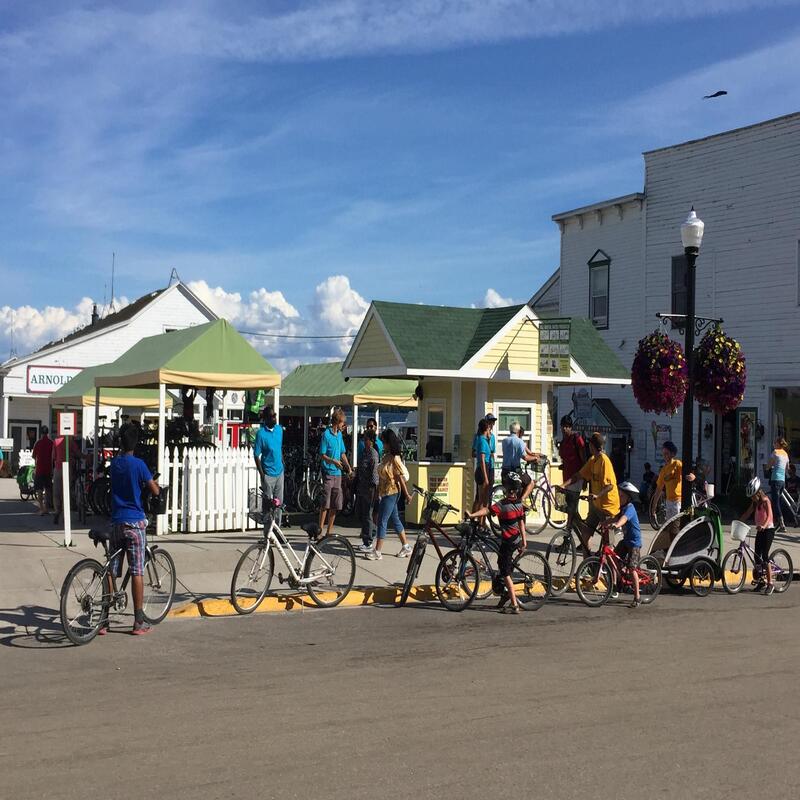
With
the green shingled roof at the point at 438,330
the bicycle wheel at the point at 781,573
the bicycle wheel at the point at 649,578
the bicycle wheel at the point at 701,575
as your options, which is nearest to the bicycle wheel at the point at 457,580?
the bicycle wheel at the point at 649,578

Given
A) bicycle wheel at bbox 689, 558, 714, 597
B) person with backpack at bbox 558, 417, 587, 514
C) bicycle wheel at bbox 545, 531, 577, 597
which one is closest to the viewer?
bicycle wheel at bbox 545, 531, 577, 597

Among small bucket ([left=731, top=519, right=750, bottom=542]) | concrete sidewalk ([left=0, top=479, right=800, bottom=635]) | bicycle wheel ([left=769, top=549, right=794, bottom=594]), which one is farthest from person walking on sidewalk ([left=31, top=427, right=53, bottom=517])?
bicycle wheel ([left=769, top=549, right=794, bottom=594])

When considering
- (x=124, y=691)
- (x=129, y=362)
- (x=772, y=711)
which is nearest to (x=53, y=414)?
(x=129, y=362)

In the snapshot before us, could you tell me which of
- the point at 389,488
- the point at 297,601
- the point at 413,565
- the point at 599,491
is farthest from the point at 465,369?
the point at 297,601

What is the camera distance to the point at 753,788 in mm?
5387

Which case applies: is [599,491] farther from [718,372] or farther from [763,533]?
[718,372]

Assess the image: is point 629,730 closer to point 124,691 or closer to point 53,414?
point 124,691

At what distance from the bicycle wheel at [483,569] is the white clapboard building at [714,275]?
14.3m

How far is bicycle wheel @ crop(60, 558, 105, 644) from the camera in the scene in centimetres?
912

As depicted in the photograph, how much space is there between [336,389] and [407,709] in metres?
21.5

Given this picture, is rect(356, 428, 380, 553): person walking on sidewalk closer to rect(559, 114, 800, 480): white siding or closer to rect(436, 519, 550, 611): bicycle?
rect(436, 519, 550, 611): bicycle

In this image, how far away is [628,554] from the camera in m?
12.0

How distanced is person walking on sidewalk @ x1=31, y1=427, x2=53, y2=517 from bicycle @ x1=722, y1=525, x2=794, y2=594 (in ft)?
43.7

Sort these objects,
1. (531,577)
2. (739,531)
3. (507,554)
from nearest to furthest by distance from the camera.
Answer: (507,554)
(531,577)
(739,531)
